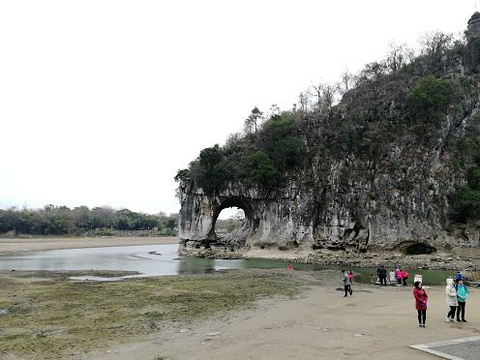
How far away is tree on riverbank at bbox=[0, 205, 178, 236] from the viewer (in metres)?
120

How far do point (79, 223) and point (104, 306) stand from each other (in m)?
124

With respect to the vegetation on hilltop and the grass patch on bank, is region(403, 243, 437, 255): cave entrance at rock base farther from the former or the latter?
the grass patch on bank

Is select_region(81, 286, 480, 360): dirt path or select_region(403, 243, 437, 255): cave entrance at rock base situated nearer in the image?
select_region(81, 286, 480, 360): dirt path

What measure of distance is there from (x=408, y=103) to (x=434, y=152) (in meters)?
8.05

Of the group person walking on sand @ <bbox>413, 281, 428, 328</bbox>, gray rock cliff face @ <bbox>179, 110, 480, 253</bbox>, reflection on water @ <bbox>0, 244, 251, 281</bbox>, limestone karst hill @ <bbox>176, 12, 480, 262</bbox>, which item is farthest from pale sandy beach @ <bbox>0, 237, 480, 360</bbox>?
limestone karst hill @ <bbox>176, 12, 480, 262</bbox>

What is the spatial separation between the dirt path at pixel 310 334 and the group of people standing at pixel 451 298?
436 millimetres

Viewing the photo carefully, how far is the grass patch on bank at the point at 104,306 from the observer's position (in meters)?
14.4

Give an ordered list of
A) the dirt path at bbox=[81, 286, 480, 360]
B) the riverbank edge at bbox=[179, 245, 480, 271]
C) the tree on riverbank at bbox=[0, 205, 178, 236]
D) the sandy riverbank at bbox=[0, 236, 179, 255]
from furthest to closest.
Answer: the tree on riverbank at bbox=[0, 205, 178, 236]
the sandy riverbank at bbox=[0, 236, 179, 255]
the riverbank edge at bbox=[179, 245, 480, 271]
the dirt path at bbox=[81, 286, 480, 360]

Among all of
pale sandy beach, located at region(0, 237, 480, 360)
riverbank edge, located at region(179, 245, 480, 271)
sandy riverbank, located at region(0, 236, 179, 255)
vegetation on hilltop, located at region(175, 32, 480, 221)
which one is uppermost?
vegetation on hilltop, located at region(175, 32, 480, 221)

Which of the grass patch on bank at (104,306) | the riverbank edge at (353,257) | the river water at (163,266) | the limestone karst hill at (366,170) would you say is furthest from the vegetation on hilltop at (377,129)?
the grass patch on bank at (104,306)

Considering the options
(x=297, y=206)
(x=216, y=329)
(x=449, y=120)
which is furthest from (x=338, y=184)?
(x=216, y=329)

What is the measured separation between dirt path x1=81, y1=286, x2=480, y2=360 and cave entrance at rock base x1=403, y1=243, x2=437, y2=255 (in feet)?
111

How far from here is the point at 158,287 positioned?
2794cm

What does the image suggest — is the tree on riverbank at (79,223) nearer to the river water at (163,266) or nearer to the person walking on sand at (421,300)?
the river water at (163,266)
